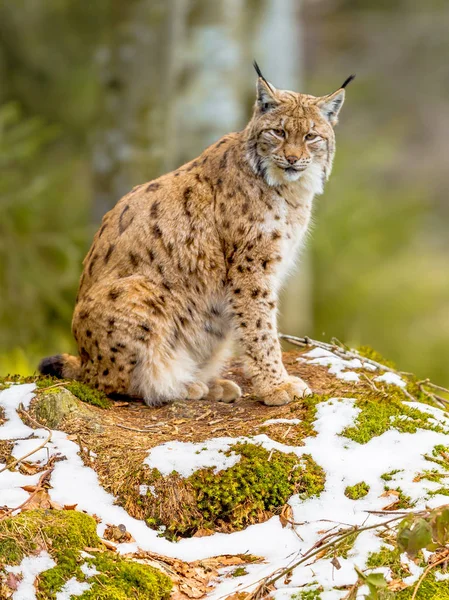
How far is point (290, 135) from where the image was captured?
14.8 feet

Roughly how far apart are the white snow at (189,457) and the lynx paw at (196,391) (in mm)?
898

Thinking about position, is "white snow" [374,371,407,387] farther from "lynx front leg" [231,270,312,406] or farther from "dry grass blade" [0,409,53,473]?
"dry grass blade" [0,409,53,473]

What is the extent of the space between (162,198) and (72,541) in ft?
7.51

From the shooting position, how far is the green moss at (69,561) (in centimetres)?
279

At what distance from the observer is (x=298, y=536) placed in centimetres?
317

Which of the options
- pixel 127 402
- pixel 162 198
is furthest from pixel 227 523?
pixel 162 198

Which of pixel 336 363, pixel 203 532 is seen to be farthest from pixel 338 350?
pixel 203 532

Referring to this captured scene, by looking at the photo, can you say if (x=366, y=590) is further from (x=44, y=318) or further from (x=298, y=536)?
(x=44, y=318)

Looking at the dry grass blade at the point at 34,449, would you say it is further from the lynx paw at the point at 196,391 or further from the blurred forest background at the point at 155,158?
the blurred forest background at the point at 155,158

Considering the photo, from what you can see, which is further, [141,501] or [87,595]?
[141,501]

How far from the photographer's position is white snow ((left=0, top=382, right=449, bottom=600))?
296 centimetres

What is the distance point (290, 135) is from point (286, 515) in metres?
2.09

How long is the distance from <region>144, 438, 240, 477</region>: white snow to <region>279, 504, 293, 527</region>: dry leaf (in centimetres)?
30

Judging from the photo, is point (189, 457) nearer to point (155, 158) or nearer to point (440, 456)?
point (440, 456)
